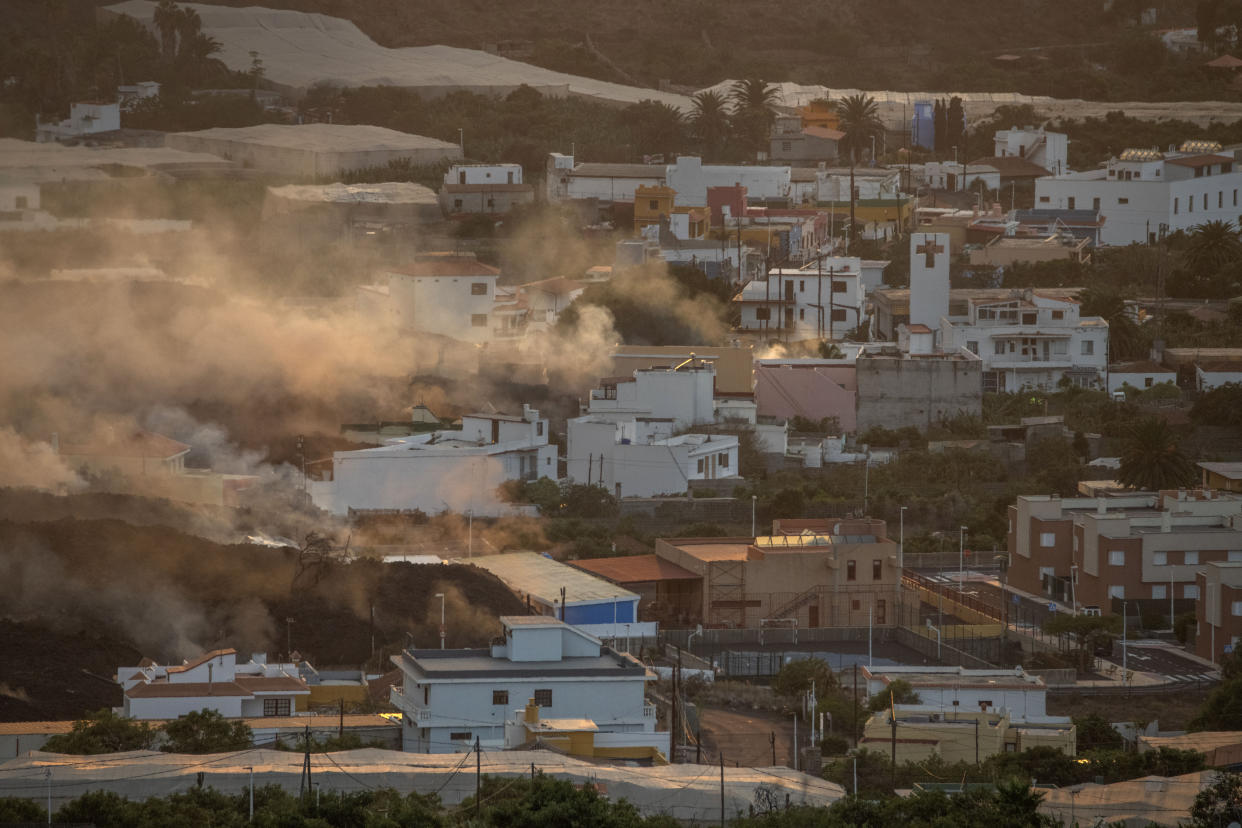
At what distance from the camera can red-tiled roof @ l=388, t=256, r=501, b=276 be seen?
4066cm

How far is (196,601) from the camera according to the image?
26.9 metres

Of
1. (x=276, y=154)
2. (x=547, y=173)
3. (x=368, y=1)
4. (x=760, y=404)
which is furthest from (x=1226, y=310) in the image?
(x=368, y=1)

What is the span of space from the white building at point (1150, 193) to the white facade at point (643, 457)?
15891 millimetres

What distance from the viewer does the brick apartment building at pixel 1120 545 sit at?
30766mm

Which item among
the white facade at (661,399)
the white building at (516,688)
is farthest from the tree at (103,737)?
the white facade at (661,399)

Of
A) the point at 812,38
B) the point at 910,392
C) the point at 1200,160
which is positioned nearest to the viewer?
the point at 910,392

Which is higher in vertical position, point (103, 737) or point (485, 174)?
point (485, 174)

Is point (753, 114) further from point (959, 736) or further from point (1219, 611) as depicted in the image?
point (959, 736)

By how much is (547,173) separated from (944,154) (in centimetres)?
1016

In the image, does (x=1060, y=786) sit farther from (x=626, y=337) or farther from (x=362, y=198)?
(x=362, y=198)

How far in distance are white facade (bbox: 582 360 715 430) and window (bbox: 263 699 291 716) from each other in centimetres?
1296

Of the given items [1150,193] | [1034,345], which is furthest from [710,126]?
[1034,345]

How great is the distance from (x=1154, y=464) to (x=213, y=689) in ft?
49.4

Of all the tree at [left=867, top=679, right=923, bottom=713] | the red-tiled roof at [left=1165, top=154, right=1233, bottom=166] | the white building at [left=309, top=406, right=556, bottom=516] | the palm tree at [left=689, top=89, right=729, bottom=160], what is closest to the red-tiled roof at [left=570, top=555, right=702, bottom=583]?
the white building at [left=309, top=406, right=556, bottom=516]
